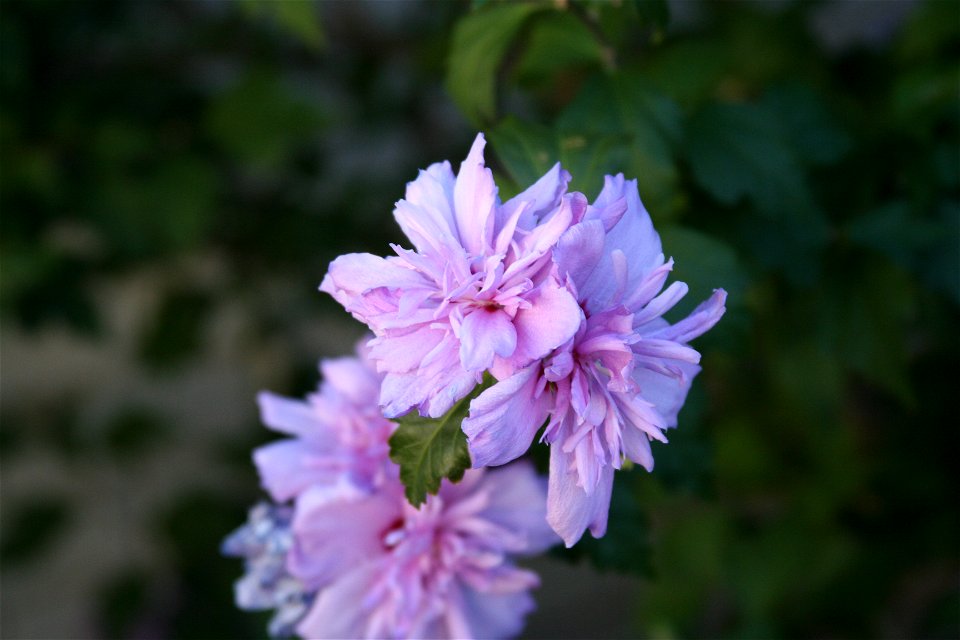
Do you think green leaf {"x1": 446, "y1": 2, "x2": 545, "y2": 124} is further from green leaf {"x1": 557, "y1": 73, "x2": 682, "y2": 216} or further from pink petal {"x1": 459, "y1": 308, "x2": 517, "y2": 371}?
pink petal {"x1": 459, "y1": 308, "x2": 517, "y2": 371}

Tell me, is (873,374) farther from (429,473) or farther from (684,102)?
(429,473)

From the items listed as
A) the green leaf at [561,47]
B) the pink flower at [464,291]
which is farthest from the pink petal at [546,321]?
the green leaf at [561,47]

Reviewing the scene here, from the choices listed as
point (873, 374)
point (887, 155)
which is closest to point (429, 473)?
point (873, 374)

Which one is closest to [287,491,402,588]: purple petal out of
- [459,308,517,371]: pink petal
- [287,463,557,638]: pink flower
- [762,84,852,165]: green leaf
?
[287,463,557,638]: pink flower

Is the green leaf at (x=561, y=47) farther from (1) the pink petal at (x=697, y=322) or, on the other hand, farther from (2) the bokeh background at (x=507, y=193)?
(1) the pink petal at (x=697, y=322)

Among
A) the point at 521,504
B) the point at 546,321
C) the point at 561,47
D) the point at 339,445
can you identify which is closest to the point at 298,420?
the point at 339,445
